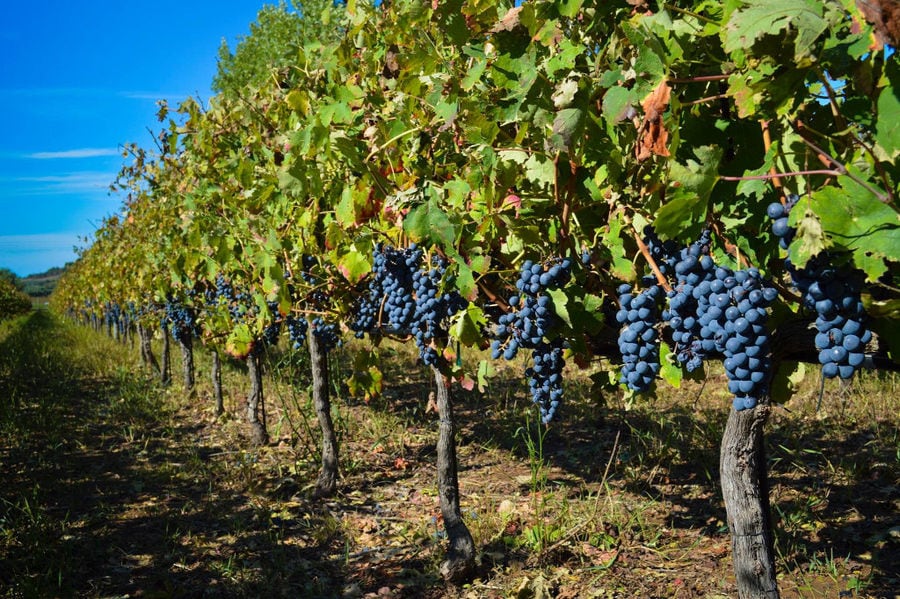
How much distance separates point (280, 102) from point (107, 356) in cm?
1315

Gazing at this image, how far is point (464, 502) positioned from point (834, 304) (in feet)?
14.0

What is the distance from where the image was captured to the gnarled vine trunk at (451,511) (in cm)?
414

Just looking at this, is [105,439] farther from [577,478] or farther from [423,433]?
[577,478]

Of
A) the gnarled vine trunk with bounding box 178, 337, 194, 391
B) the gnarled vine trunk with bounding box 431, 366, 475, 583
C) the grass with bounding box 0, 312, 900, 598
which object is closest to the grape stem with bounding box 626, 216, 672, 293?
the grass with bounding box 0, 312, 900, 598

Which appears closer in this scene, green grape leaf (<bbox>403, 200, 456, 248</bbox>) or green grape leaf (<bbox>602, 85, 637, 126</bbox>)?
green grape leaf (<bbox>602, 85, 637, 126</bbox>)

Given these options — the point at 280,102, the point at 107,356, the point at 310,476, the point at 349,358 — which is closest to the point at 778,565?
the point at 310,476

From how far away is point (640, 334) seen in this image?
A: 85.3 inches

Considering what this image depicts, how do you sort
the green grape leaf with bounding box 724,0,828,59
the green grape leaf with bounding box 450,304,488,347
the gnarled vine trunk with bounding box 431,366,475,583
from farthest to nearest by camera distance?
1. the gnarled vine trunk with bounding box 431,366,475,583
2. the green grape leaf with bounding box 450,304,488,347
3. the green grape leaf with bounding box 724,0,828,59

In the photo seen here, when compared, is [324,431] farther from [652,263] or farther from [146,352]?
[146,352]

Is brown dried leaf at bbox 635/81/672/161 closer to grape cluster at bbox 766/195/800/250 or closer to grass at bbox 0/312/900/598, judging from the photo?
grape cluster at bbox 766/195/800/250

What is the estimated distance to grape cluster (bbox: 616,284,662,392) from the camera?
83.4 inches

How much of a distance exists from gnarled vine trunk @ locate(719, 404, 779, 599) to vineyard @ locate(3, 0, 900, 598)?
0.04 feet

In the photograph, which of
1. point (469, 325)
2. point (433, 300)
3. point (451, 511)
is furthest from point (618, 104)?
point (451, 511)

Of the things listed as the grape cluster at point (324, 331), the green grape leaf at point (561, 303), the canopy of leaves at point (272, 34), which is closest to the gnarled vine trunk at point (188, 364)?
the grape cluster at point (324, 331)
